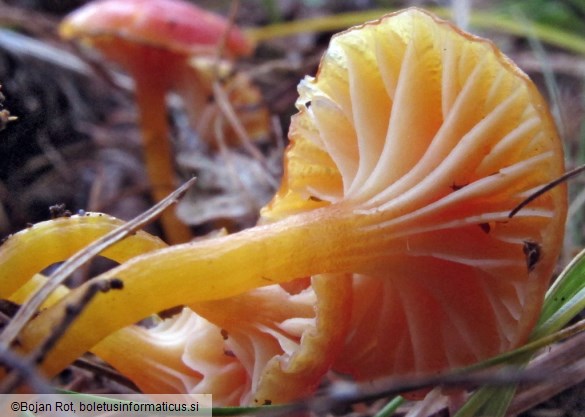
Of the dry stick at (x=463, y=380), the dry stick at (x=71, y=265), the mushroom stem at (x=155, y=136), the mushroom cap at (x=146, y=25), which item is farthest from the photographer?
the mushroom stem at (x=155, y=136)

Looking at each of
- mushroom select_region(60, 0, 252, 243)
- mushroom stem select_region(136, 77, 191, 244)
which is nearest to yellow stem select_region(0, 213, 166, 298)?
mushroom select_region(60, 0, 252, 243)

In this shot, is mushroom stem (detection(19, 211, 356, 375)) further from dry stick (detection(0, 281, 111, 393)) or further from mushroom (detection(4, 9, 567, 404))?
dry stick (detection(0, 281, 111, 393))

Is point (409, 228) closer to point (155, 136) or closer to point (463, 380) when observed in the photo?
point (463, 380)

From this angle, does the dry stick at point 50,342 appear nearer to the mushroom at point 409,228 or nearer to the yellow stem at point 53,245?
the mushroom at point 409,228

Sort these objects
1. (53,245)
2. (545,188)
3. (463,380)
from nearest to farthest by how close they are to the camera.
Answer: (463,380) → (545,188) → (53,245)

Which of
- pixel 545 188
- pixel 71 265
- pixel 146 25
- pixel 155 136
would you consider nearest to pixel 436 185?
pixel 545 188

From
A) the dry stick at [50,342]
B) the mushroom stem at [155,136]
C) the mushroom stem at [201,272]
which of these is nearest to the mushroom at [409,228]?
the mushroom stem at [201,272]

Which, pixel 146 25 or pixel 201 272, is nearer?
pixel 201 272
